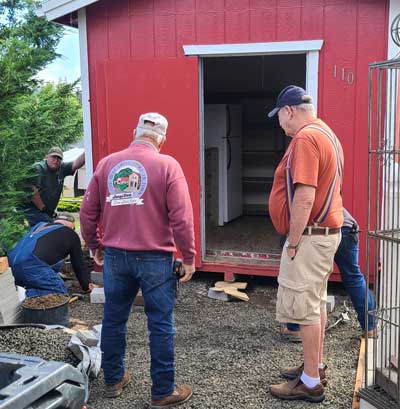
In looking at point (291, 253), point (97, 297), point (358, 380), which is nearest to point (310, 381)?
point (358, 380)

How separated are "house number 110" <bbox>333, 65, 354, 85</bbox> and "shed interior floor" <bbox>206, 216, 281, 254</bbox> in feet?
6.63

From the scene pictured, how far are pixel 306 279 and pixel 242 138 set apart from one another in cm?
653

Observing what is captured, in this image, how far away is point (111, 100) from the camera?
589cm

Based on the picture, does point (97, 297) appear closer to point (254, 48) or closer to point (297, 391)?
point (297, 391)

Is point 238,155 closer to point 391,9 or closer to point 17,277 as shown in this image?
point 391,9

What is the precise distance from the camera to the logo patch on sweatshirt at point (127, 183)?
3182mm

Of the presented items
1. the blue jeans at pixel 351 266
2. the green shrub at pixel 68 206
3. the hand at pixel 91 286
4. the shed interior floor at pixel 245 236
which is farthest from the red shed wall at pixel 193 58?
the green shrub at pixel 68 206

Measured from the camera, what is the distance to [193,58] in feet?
18.4

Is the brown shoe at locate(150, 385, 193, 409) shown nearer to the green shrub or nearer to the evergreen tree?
the evergreen tree

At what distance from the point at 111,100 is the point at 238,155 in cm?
351

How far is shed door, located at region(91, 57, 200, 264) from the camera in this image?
5676 millimetres

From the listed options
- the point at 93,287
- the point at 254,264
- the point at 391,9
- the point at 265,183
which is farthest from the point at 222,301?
the point at 265,183

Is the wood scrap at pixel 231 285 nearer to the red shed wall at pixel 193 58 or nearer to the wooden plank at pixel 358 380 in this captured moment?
the red shed wall at pixel 193 58

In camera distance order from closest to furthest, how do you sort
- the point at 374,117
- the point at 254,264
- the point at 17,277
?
the point at 17,277, the point at 374,117, the point at 254,264
